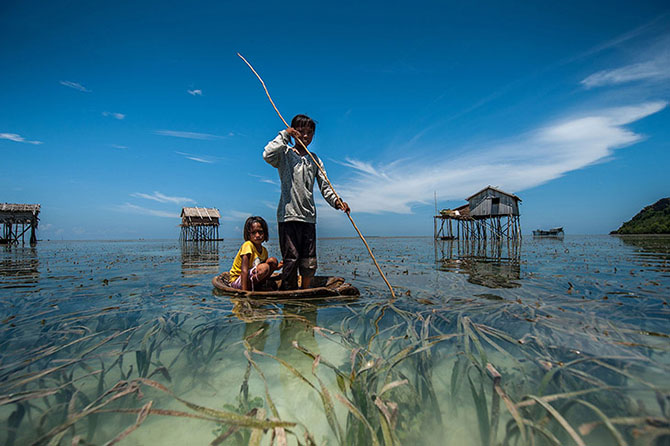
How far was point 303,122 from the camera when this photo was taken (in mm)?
4227

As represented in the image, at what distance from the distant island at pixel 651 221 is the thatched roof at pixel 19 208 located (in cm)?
9189

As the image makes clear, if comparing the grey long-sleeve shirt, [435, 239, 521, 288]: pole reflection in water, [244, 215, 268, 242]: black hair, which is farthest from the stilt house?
[244, 215, 268, 242]: black hair

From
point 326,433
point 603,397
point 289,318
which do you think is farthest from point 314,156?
point 603,397

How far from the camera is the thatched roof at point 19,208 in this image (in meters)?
26.8

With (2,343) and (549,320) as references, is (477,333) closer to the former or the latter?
(549,320)

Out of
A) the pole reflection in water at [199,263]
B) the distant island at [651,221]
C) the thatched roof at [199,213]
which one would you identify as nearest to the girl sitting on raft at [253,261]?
the pole reflection in water at [199,263]

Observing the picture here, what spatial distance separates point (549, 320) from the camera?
287 centimetres

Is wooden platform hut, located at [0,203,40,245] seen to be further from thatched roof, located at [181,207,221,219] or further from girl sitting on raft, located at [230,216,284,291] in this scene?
girl sitting on raft, located at [230,216,284,291]

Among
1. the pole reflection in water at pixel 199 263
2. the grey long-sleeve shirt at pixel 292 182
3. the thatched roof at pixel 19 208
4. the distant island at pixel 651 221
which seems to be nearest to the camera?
the grey long-sleeve shirt at pixel 292 182

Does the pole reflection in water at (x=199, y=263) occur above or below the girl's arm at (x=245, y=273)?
below

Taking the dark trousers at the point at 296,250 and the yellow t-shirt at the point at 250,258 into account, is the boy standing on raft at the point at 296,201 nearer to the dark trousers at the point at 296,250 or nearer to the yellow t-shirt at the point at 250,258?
the dark trousers at the point at 296,250

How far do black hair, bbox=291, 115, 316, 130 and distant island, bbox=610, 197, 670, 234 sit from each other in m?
71.9

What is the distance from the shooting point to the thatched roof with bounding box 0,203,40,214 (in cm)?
2678

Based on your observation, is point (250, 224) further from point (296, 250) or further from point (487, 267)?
point (487, 267)
